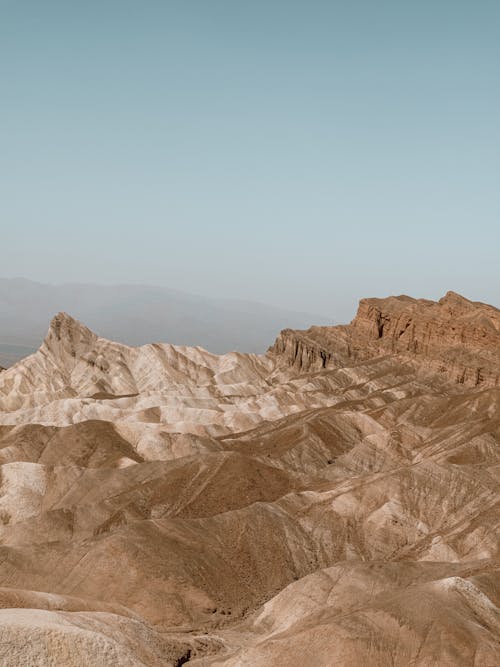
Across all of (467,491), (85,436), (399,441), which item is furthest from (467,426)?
(85,436)

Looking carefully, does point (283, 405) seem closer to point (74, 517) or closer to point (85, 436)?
point (85, 436)

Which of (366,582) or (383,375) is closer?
(366,582)

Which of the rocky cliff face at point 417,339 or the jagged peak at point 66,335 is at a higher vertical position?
the rocky cliff face at point 417,339

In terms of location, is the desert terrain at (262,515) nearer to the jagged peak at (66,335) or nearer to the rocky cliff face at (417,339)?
the rocky cliff face at (417,339)

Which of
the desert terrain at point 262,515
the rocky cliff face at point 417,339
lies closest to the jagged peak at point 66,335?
the desert terrain at point 262,515

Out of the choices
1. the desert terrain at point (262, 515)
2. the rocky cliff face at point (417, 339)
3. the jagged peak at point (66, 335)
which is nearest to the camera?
the desert terrain at point (262, 515)
